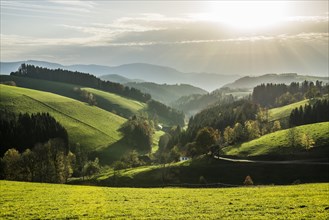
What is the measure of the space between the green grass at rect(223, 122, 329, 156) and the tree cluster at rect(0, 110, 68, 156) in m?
90.1

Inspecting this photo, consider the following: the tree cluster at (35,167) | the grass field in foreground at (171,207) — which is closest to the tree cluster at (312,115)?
the tree cluster at (35,167)

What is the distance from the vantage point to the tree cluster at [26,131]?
160 m

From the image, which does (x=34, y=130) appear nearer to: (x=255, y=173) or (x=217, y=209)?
(x=255, y=173)

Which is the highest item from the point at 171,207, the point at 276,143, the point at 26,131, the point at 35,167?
the point at 171,207

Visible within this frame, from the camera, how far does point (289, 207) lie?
113 ft

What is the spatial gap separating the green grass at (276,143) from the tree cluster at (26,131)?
296ft

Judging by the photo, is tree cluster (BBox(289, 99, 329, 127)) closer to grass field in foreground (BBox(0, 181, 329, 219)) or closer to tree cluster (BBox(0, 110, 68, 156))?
tree cluster (BBox(0, 110, 68, 156))

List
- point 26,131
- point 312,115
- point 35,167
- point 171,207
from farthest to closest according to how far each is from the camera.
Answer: point 312,115
point 26,131
point 35,167
point 171,207

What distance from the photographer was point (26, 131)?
169250 mm

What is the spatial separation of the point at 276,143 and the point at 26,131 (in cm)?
11698

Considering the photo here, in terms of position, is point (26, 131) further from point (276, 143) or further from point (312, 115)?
point (312, 115)

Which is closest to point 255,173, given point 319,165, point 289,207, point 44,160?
point 319,165

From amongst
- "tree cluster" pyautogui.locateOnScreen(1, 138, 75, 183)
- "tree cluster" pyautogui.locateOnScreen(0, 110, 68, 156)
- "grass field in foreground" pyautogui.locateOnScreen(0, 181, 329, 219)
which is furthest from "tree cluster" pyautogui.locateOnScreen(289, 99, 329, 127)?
"grass field in foreground" pyautogui.locateOnScreen(0, 181, 329, 219)

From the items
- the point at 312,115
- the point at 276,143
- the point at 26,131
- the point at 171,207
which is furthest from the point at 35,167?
the point at 312,115
